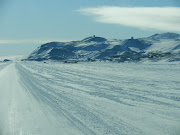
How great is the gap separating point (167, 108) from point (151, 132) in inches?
117

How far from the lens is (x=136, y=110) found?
349 inches

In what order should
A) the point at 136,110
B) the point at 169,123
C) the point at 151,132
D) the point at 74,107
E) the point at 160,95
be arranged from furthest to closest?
the point at 160,95 → the point at 74,107 → the point at 136,110 → the point at 169,123 → the point at 151,132

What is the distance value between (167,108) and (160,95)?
2953mm

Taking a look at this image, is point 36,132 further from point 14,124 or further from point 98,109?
point 98,109

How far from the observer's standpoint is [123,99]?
36.6 ft

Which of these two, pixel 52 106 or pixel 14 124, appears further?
pixel 52 106

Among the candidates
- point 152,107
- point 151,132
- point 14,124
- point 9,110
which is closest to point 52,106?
point 9,110

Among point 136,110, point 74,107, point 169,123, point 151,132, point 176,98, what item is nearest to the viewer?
point 151,132

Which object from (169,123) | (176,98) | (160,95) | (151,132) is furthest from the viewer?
(160,95)

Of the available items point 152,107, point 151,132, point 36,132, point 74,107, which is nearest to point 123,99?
point 152,107

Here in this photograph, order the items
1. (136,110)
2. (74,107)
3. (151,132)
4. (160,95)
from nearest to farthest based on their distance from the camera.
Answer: (151,132), (136,110), (74,107), (160,95)

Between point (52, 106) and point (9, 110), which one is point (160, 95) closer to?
point (52, 106)

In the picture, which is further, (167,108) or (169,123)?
(167,108)

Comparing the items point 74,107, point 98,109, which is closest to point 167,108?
point 98,109
